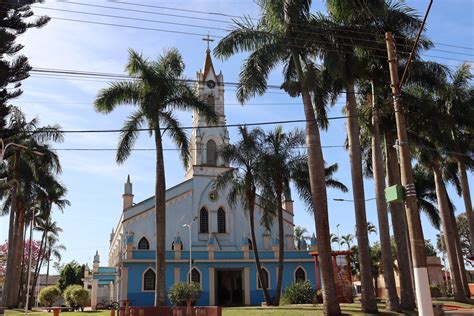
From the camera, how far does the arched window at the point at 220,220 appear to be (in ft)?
155

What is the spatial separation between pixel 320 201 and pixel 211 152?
31.8 meters

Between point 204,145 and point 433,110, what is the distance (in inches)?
1079

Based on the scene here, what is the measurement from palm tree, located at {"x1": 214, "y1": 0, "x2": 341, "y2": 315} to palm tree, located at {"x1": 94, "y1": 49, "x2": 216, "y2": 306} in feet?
17.0

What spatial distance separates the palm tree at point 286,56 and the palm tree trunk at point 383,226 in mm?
3716

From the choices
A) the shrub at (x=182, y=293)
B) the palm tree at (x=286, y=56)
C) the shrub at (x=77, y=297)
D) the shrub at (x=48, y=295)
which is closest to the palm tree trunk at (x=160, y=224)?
the palm tree at (x=286, y=56)

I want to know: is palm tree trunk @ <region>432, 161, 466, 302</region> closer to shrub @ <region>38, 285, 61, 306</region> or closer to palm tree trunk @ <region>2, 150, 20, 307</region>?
palm tree trunk @ <region>2, 150, 20, 307</region>

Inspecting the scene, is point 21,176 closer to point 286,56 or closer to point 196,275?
point 196,275

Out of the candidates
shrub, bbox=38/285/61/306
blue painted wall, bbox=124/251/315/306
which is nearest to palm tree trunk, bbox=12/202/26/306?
shrub, bbox=38/285/61/306

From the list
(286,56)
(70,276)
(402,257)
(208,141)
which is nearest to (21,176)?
(208,141)

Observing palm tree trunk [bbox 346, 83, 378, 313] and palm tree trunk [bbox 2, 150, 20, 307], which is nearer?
palm tree trunk [bbox 346, 83, 378, 313]

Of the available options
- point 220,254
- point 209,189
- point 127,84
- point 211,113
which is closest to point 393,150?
point 211,113

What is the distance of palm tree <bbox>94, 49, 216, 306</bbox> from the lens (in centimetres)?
2466

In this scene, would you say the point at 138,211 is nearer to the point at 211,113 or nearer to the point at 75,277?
the point at 211,113

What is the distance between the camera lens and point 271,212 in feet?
109
